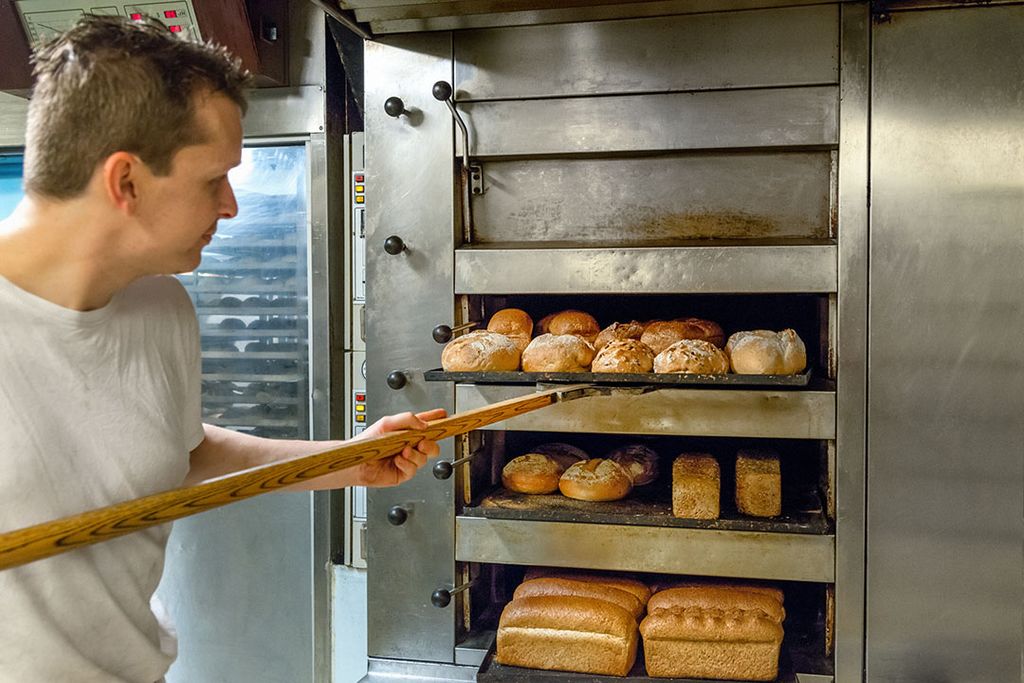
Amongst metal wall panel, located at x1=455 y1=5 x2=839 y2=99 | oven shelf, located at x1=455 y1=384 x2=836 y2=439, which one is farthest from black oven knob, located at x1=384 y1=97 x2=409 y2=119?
oven shelf, located at x1=455 y1=384 x2=836 y2=439

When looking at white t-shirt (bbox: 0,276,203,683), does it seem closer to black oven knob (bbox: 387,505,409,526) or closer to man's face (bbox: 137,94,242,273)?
man's face (bbox: 137,94,242,273)

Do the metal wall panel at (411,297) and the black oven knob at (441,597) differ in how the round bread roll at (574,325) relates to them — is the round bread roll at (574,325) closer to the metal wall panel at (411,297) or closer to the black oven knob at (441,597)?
the metal wall panel at (411,297)

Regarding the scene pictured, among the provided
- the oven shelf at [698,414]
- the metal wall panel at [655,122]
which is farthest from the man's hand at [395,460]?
the metal wall panel at [655,122]

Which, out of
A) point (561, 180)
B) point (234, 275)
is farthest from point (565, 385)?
point (234, 275)

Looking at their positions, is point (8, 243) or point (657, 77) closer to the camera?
point (8, 243)

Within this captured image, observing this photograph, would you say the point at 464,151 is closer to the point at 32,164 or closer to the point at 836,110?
the point at 836,110

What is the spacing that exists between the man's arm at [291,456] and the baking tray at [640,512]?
534mm

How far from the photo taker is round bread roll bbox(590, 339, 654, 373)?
2.04 meters

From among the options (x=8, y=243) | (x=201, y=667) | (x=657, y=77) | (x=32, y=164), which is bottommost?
(x=201, y=667)

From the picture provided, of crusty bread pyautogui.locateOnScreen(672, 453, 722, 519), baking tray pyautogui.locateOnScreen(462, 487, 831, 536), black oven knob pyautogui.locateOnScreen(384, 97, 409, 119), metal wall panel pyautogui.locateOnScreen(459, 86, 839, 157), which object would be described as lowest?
baking tray pyautogui.locateOnScreen(462, 487, 831, 536)

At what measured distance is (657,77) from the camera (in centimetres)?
220

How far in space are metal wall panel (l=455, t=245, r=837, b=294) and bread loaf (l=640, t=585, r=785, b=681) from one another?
0.74 metres

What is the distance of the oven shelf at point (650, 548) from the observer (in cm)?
214

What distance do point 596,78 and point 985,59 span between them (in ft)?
2.94
